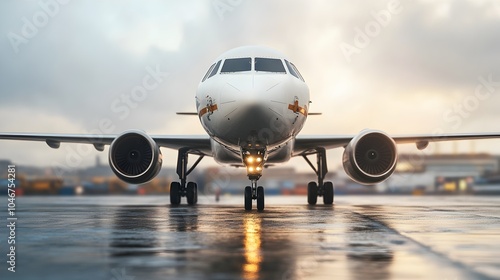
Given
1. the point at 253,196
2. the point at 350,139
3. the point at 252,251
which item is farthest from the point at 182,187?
the point at 252,251

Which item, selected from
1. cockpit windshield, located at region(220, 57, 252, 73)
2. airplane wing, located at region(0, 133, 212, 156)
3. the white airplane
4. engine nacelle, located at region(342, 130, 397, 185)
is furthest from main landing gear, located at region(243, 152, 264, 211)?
airplane wing, located at region(0, 133, 212, 156)

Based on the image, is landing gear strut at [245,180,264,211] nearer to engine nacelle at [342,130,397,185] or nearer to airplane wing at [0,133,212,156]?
engine nacelle at [342,130,397,185]

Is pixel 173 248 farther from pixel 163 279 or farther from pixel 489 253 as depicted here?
pixel 489 253

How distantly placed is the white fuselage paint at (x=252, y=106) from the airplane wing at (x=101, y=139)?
192 inches

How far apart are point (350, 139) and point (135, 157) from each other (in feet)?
24.2

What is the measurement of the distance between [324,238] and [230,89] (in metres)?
6.85

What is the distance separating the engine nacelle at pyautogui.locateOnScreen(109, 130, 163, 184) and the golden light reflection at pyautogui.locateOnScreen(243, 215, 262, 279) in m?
9.03

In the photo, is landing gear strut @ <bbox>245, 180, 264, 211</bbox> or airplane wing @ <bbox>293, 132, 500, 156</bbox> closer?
landing gear strut @ <bbox>245, 180, 264, 211</bbox>

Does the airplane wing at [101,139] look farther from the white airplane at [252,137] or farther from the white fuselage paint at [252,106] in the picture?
the white fuselage paint at [252,106]

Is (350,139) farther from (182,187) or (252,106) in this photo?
(252,106)

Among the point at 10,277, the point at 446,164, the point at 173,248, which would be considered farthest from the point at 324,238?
the point at 446,164

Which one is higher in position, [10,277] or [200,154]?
[200,154]

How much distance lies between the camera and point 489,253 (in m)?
7.14

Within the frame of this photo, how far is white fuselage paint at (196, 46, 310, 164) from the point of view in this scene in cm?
1466
